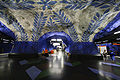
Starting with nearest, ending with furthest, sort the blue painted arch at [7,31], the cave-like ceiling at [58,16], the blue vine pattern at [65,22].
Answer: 1. the cave-like ceiling at [58,16]
2. the blue vine pattern at [65,22]
3. the blue painted arch at [7,31]

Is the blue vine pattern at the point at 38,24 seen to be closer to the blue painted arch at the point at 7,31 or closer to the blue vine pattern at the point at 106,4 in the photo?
the blue painted arch at the point at 7,31

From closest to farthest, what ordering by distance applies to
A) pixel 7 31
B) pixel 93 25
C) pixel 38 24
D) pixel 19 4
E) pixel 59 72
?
pixel 59 72, pixel 19 4, pixel 93 25, pixel 38 24, pixel 7 31

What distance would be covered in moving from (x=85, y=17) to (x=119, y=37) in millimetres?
2676

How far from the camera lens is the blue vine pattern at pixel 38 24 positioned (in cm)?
507

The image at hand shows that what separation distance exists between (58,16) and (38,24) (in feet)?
6.69

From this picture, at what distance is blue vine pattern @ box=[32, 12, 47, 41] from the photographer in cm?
507

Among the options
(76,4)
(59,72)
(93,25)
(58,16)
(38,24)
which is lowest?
(59,72)

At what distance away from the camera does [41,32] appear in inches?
267

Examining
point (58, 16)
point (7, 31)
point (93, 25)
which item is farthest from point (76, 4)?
point (7, 31)

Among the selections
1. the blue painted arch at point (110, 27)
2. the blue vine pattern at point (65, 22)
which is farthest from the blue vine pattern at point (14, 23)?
the blue painted arch at point (110, 27)

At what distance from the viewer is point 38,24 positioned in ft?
19.0

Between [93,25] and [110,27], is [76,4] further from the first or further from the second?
[110,27]

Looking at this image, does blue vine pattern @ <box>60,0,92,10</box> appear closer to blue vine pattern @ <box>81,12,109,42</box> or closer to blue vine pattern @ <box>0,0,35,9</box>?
blue vine pattern @ <box>81,12,109,42</box>

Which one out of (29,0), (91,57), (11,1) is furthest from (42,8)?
(91,57)
